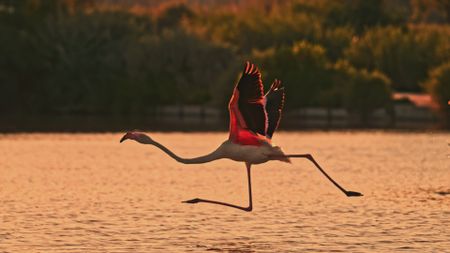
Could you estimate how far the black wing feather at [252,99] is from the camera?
71.2 ft

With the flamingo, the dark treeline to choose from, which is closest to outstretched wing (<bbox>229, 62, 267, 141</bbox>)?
the flamingo

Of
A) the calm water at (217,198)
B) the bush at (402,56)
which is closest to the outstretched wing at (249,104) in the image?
the calm water at (217,198)

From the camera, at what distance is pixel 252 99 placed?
72.3ft

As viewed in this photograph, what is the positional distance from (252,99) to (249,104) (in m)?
0.15

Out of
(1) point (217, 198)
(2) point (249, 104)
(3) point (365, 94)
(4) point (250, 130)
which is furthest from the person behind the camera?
(3) point (365, 94)

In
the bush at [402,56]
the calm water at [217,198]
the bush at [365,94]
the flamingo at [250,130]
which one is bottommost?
the calm water at [217,198]

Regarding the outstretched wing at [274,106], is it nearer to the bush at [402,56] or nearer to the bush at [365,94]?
the bush at [365,94]

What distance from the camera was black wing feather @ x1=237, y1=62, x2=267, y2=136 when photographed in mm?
21688

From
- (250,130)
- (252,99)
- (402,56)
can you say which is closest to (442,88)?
(402,56)

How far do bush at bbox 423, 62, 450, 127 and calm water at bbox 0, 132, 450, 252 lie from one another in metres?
22.2

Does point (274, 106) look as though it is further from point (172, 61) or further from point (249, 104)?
point (172, 61)

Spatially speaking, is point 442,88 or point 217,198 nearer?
point 217,198

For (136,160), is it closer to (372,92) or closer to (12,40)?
(372,92)

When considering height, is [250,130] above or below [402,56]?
below
